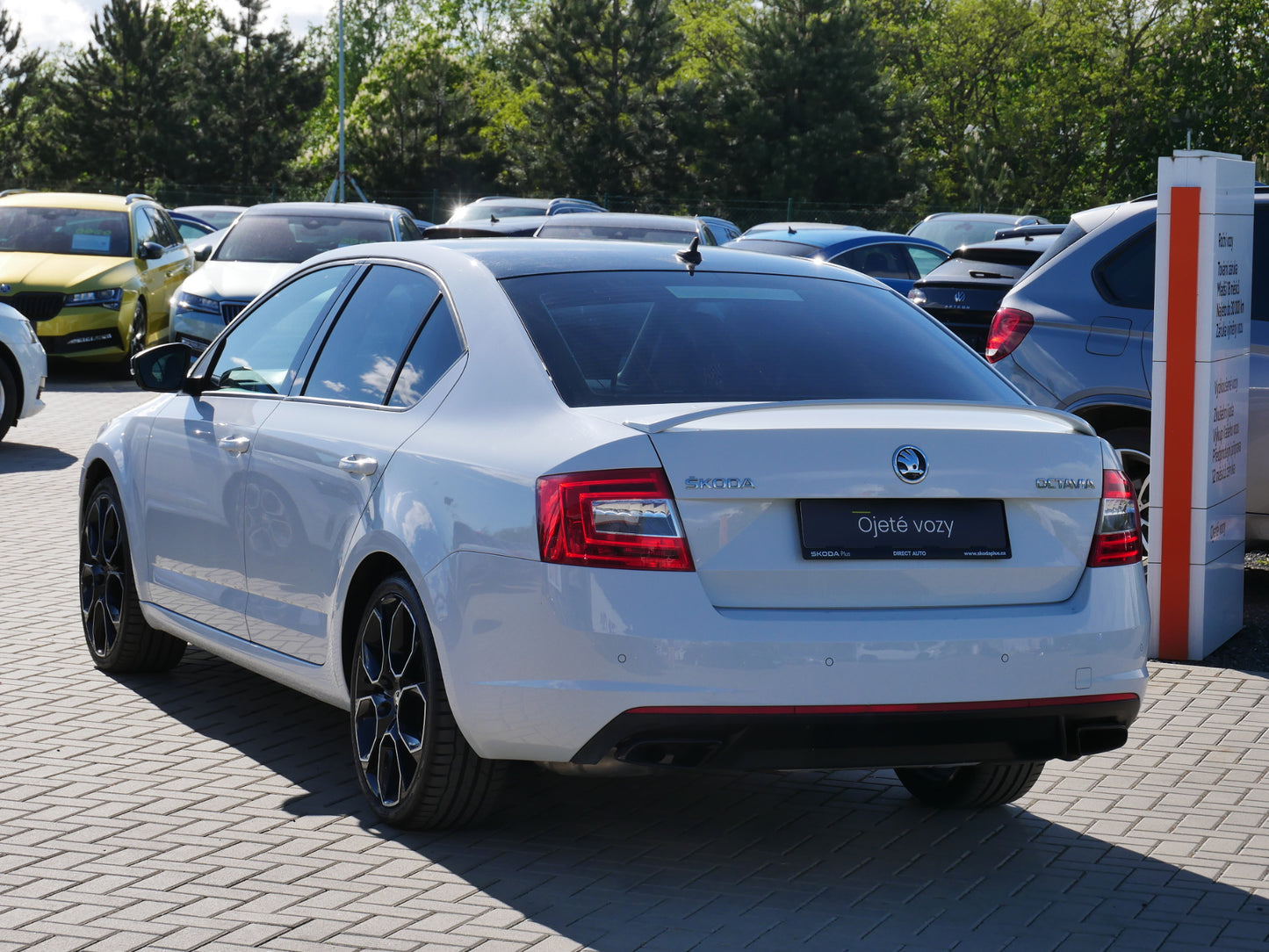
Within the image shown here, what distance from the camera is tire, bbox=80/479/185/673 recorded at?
6539 millimetres

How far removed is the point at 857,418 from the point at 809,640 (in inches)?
22.4

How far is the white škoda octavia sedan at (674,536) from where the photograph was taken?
4074mm

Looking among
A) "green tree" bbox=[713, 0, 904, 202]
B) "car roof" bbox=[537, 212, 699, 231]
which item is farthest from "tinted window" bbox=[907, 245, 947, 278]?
"green tree" bbox=[713, 0, 904, 202]

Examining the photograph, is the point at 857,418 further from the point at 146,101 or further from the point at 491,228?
the point at 146,101

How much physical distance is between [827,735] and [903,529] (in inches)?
20.1

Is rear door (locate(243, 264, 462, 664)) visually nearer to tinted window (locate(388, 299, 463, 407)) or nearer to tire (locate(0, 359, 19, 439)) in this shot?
tinted window (locate(388, 299, 463, 407))

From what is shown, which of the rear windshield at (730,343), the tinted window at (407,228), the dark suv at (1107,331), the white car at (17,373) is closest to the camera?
the rear windshield at (730,343)

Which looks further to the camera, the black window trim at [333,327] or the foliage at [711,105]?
the foliage at [711,105]

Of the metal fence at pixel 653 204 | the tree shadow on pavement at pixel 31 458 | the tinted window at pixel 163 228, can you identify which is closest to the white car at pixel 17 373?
the tree shadow on pavement at pixel 31 458

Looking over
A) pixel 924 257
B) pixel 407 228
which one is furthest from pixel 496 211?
pixel 924 257

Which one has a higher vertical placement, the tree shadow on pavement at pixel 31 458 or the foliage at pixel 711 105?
the foliage at pixel 711 105

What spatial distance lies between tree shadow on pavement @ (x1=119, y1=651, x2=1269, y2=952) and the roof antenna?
153 cm

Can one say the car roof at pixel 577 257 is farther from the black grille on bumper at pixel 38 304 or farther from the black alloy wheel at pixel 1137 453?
the black grille on bumper at pixel 38 304

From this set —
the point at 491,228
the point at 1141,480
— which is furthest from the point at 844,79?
the point at 1141,480
